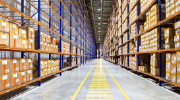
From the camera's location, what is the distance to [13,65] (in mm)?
3740

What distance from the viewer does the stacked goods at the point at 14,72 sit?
130 inches

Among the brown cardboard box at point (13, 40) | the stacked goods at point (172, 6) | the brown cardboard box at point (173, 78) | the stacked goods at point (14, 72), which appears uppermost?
the stacked goods at point (172, 6)

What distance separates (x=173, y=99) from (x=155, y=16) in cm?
395

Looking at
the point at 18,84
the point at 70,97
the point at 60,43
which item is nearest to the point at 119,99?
the point at 70,97

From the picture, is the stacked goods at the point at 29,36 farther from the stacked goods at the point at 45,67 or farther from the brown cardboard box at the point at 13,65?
the stacked goods at the point at 45,67

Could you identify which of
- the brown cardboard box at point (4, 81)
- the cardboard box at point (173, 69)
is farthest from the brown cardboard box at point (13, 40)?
the cardboard box at point (173, 69)

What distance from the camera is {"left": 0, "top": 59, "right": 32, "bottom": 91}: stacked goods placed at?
10.9 ft

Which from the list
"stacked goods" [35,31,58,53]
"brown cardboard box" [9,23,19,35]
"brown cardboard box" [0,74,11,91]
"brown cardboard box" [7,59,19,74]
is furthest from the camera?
"stacked goods" [35,31,58,53]

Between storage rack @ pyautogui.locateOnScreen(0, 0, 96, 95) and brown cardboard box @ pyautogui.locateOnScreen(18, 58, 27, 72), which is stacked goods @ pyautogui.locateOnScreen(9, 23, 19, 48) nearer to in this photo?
storage rack @ pyautogui.locateOnScreen(0, 0, 96, 95)

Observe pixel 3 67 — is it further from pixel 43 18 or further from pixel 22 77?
pixel 43 18

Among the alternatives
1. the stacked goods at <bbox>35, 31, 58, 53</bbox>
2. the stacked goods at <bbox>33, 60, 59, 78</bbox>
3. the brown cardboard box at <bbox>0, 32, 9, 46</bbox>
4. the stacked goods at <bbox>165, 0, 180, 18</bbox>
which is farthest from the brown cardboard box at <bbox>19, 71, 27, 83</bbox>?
the stacked goods at <bbox>165, 0, 180, 18</bbox>

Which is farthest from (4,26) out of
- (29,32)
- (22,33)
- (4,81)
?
(4,81)

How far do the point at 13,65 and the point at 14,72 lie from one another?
0.25 meters

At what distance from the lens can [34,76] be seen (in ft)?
17.3
